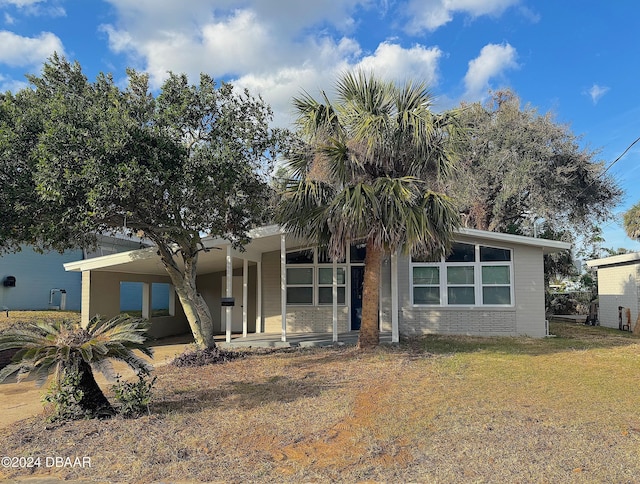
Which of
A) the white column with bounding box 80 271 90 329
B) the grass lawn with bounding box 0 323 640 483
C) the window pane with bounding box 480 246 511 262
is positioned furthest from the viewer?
the window pane with bounding box 480 246 511 262

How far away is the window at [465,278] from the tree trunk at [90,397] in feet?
33.2

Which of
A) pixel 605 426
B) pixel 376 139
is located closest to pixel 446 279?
pixel 376 139

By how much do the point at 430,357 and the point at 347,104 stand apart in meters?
5.86

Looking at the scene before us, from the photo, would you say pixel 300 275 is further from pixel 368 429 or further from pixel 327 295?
pixel 368 429

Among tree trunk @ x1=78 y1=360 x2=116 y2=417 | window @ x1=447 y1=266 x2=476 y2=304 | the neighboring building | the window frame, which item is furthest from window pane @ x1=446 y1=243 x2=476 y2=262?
the neighboring building

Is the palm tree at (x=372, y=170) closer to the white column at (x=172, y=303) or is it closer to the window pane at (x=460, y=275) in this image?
the window pane at (x=460, y=275)

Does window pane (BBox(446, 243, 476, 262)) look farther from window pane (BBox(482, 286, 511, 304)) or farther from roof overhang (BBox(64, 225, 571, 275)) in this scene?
window pane (BBox(482, 286, 511, 304))

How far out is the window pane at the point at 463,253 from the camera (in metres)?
14.4

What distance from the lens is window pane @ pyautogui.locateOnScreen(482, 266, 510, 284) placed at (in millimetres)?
14203

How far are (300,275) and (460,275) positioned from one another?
4916 millimetres

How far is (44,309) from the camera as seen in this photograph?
1684cm

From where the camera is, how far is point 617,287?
19625mm

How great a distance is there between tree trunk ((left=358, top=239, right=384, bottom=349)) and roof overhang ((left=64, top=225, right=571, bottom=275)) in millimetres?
2291

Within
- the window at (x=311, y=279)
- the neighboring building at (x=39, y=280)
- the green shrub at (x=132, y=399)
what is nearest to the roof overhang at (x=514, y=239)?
the window at (x=311, y=279)
